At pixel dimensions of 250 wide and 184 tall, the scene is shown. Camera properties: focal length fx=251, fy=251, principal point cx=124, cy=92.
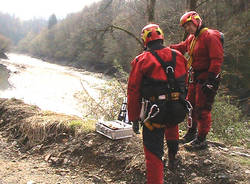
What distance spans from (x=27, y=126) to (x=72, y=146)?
5.12ft

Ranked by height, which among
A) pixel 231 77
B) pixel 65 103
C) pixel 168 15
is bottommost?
pixel 65 103

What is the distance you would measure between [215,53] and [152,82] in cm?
118

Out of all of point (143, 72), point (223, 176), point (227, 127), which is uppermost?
point (143, 72)

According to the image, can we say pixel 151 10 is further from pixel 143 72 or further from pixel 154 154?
pixel 154 154

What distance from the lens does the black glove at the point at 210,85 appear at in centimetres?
358

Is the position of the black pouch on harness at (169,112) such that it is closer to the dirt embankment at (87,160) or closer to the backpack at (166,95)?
the backpack at (166,95)

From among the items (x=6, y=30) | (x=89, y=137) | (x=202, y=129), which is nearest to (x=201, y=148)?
(x=202, y=129)

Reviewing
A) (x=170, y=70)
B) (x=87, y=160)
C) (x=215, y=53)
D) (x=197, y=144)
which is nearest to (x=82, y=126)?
(x=87, y=160)

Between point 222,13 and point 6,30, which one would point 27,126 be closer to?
point 222,13

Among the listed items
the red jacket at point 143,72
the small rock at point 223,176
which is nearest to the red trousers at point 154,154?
the red jacket at point 143,72

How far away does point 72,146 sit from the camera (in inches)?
186

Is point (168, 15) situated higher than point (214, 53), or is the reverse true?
point (168, 15)

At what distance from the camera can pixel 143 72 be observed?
9.64ft

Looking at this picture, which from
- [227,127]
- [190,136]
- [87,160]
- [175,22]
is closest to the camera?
[87,160]
